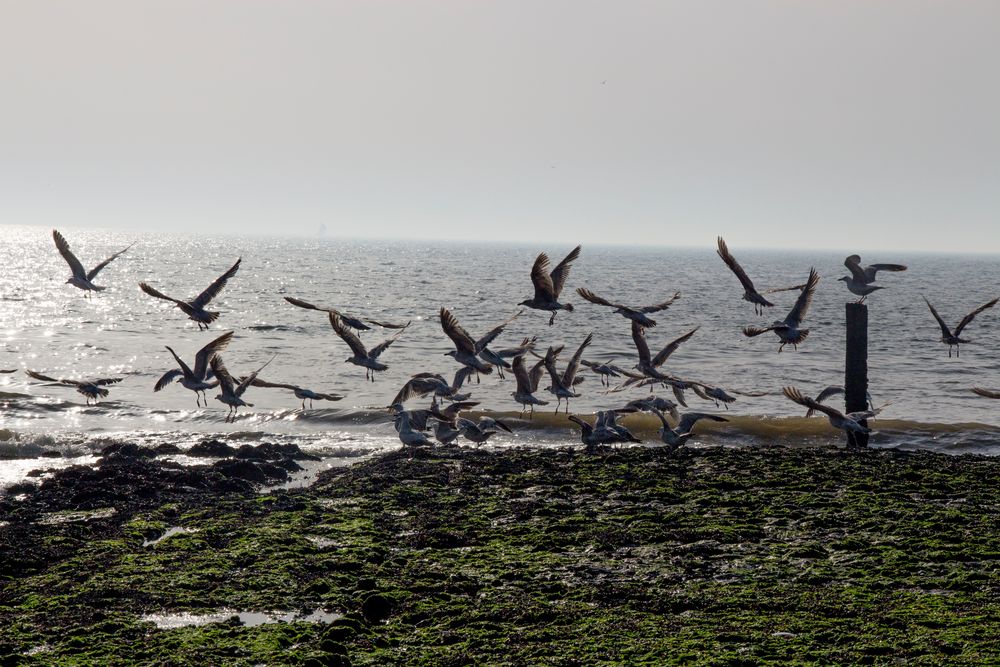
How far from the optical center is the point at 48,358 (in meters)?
39.7

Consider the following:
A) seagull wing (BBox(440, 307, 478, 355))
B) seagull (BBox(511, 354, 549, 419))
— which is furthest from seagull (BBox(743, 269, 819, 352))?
seagull wing (BBox(440, 307, 478, 355))

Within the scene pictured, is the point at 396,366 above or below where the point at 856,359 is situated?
below

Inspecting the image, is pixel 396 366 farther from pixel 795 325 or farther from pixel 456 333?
pixel 795 325

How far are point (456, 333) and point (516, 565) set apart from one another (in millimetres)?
7163

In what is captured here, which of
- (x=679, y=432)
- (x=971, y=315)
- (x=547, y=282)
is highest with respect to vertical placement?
(x=547, y=282)

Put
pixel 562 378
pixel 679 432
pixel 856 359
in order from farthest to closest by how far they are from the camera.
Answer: pixel 562 378 → pixel 856 359 → pixel 679 432

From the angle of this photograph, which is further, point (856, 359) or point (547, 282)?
point (856, 359)

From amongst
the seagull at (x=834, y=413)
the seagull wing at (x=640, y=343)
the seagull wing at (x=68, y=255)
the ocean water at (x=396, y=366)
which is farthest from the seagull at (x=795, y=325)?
the seagull wing at (x=68, y=255)

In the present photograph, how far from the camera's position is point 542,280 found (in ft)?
58.4

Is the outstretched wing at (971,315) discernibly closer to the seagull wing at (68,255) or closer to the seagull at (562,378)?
the seagull at (562,378)

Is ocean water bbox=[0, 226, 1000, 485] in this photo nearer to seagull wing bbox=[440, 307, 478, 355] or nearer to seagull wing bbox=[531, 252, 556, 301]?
seagull wing bbox=[440, 307, 478, 355]

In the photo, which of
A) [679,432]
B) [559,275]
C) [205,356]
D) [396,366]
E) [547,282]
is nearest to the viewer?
[547,282]

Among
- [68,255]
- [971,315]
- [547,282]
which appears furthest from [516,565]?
[971,315]

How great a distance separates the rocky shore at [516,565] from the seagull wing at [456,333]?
92.0 inches
